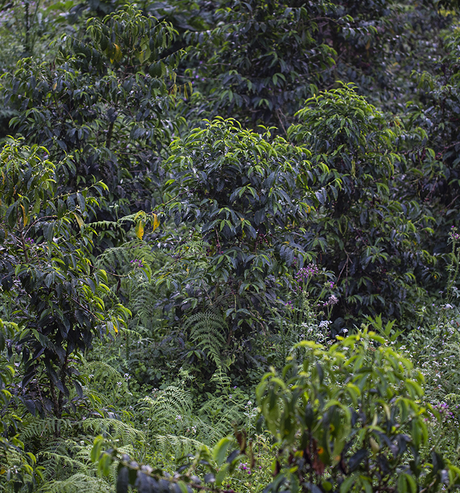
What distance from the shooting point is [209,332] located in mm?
3381

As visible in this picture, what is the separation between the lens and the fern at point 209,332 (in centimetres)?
328

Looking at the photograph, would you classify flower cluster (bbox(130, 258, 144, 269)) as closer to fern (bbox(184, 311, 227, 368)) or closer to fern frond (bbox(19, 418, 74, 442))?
fern (bbox(184, 311, 227, 368))

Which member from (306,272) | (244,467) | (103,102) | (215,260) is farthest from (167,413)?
(103,102)

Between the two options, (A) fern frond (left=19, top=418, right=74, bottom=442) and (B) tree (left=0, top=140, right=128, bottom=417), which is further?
(A) fern frond (left=19, top=418, right=74, bottom=442)

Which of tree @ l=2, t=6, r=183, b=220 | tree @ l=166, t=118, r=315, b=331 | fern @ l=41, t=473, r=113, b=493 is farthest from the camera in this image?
tree @ l=2, t=6, r=183, b=220

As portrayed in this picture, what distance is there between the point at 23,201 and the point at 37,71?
2.31 meters

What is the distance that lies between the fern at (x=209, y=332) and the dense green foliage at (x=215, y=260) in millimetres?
25

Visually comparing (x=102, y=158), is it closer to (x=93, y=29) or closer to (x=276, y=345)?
(x=93, y=29)

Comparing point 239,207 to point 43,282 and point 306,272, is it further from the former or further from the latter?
point 43,282

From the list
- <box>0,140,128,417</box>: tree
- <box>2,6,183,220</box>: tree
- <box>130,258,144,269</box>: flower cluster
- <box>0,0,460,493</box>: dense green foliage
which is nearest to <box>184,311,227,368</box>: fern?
<box>0,0,460,493</box>: dense green foliage

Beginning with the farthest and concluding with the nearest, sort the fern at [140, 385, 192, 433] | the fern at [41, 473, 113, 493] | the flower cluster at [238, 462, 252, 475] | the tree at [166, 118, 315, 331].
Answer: the tree at [166, 118, 315, 331], the fern at [140, 385, 192, 433], the flower cluster at [238, 462, 252, 475], the fern at [41, 473, 113, 493]

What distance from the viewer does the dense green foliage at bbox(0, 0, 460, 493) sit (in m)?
2.17

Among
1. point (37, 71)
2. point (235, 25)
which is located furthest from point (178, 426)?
point (235, 25)

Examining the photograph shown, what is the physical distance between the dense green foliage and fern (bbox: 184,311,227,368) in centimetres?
3
